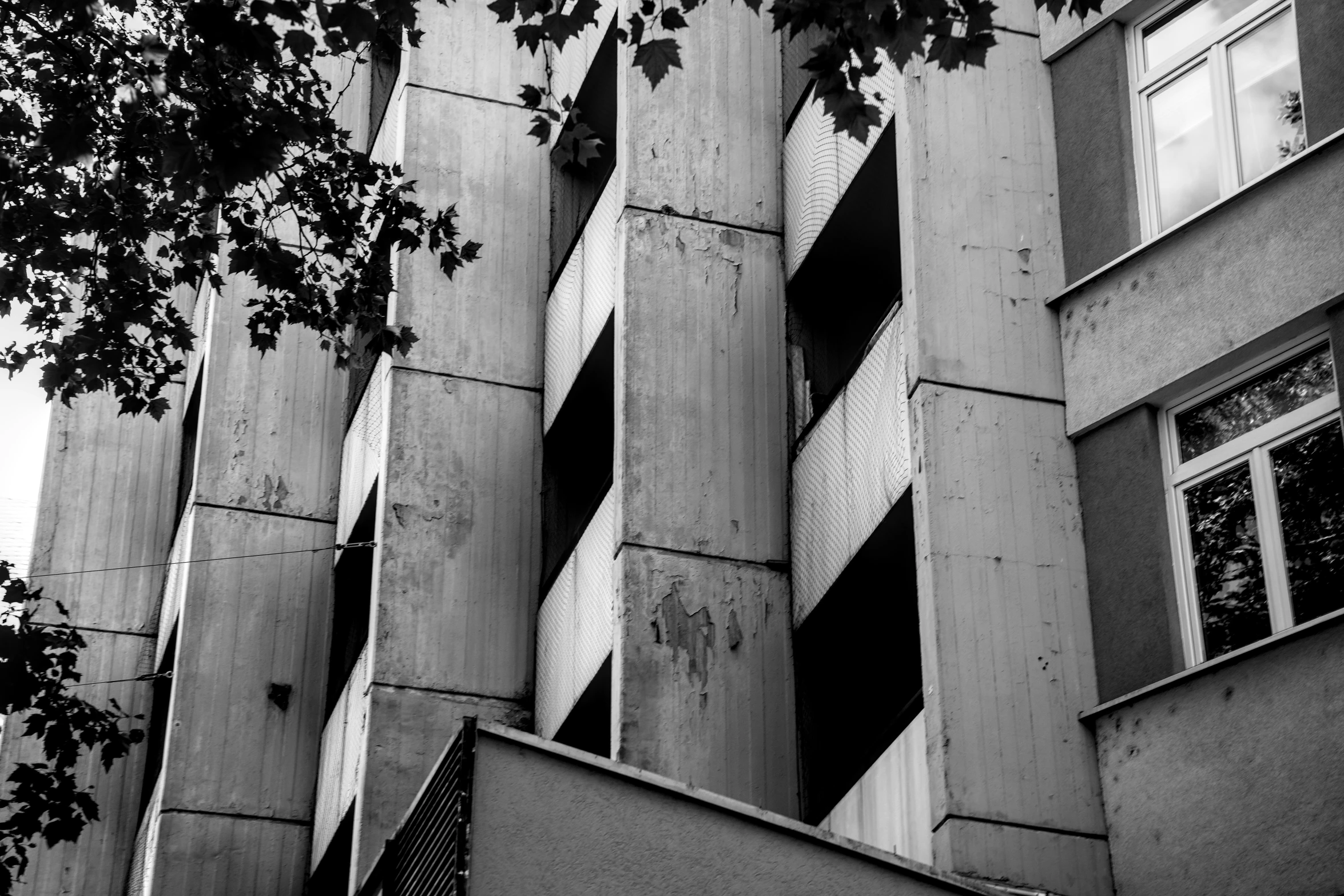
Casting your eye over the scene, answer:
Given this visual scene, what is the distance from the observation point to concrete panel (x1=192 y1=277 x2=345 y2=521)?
19406mm

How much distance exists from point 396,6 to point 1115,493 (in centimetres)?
478

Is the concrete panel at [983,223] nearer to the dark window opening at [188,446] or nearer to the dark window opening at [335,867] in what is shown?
the dark window opening at [335,867]

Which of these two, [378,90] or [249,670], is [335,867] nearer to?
[249,670]

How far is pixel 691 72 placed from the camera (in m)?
14.8

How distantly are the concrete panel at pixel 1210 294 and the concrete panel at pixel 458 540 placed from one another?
6.75 m

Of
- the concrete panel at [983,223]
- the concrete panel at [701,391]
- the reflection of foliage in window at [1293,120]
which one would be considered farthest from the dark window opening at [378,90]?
the reflection of foliage in window at [1293,120]

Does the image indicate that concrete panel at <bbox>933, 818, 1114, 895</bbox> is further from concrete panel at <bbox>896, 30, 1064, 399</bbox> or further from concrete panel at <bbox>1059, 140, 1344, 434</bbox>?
concrete panel at <bbox>896, 30, 1064, 399</bbox>

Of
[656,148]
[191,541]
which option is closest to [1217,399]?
[656,148]

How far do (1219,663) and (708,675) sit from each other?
4408 mm

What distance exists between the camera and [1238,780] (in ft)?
28.9

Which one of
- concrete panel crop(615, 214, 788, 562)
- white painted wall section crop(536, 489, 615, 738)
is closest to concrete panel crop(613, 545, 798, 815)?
concrete panel crop(615, 214, 788, 562)

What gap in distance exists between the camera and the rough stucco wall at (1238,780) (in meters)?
8.38

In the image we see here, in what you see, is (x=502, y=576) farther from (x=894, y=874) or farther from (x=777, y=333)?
(x=894, y=874)

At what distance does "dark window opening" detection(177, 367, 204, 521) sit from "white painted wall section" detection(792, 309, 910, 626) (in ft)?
37.6
